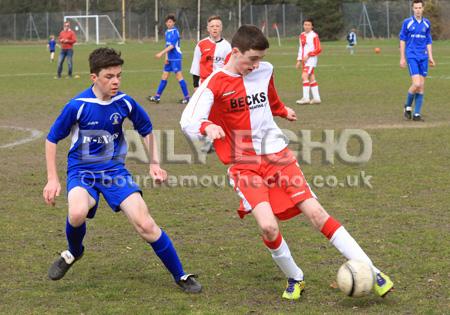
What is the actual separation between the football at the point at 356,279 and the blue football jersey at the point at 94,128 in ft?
6.41

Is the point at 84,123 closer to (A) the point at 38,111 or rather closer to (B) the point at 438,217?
(B) the point at 438,217

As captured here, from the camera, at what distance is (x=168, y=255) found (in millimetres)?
6164

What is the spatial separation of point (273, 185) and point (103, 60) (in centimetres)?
157

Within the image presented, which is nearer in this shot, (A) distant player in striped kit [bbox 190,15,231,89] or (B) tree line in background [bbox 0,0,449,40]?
(A) distant player in striped kit [bbox 190,15,231,89]

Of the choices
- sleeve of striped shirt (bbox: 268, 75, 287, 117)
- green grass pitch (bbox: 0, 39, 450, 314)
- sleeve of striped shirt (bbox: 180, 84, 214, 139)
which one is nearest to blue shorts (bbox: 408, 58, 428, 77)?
green grass pitch (bbox: 0, 39, 450, 314)

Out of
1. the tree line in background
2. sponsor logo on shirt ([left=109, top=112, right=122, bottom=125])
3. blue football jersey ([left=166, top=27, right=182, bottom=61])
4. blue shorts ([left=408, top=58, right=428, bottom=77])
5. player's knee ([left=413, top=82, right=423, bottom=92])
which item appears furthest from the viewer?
the tree line in background

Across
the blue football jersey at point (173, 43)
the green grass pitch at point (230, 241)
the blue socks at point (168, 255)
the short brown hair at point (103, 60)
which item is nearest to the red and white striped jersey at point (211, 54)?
the green grass pitch at point (230, 241)

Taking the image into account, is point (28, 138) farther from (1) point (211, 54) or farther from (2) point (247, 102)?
(2) point (247, 102)

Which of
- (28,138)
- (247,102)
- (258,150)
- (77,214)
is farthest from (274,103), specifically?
(28,138)

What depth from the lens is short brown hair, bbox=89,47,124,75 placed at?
20.2 ft

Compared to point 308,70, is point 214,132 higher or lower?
higher

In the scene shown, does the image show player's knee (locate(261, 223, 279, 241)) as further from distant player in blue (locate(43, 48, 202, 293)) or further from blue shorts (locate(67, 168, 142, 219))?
blue shorts (locate(67, 168, 142, 219))

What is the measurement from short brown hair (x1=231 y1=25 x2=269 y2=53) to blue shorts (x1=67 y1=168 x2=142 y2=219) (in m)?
1.34

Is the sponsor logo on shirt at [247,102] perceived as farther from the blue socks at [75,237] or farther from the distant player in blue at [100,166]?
the blue socks at [75,237]
